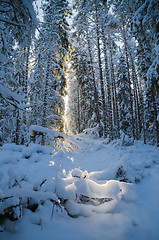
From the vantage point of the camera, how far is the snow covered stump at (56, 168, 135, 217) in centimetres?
144

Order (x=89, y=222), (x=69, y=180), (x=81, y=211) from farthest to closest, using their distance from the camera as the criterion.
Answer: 1. (x=69, y=180)
2. (x=81, y=211)
3. (x=89, y=222)

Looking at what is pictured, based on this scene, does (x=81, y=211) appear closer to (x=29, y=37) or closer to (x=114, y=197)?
(x=114, y=197)

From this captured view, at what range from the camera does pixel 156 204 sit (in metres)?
1.62

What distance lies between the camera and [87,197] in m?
1.57

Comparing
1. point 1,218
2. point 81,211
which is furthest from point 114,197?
point 1,218

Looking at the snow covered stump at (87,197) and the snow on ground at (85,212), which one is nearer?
the snow on ground at (85,212)

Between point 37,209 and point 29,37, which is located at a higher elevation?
point 29,37

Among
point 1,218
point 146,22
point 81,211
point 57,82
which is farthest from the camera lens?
point 57,82

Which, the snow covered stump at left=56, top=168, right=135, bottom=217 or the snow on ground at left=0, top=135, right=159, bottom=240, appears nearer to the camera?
the snow on ground at left=0, top=135, right=159, bottom=240

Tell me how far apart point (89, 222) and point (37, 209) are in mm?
562

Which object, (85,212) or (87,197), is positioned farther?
(87,197)

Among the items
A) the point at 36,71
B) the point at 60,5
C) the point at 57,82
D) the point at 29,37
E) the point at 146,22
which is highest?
the point at 60,5

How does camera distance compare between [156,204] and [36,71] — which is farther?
→ [36,71]

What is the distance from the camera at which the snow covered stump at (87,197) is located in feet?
4.71
